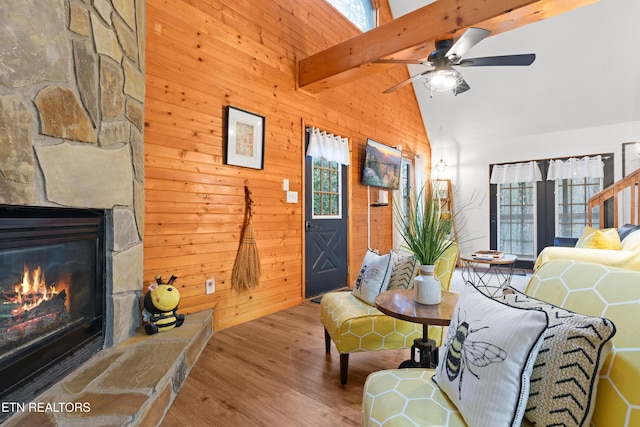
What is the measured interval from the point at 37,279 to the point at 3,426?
1.99ft

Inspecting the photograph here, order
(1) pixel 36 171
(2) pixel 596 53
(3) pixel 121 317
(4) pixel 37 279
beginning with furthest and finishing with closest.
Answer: (2) pixel 596 53, (3) pixel 121 317, (4) pixel 37 279, (1) pixel 36 171

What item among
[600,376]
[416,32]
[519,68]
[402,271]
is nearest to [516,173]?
[519,68]

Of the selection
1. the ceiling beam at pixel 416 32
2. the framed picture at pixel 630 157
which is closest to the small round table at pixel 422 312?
the ceiling beam at pixel 416 32

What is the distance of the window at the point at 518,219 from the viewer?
18.7ft

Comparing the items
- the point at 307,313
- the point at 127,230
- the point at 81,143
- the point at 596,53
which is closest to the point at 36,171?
the point at 81,143

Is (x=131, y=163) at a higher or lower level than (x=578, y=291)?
higher

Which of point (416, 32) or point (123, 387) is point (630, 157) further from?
point (123, 387)

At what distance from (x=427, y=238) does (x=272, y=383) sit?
127cm

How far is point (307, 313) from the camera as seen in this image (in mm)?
3184

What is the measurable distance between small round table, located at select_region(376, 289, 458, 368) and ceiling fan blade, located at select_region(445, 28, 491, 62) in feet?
5.91

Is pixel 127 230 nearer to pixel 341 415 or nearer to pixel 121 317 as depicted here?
pixel 121 317

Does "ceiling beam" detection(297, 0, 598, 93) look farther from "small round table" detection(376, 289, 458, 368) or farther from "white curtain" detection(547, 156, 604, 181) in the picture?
"white curtain" detection(547, 156, 604, 181)

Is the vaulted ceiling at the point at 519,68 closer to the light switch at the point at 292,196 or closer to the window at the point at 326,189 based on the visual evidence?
the window at the point at 326,189

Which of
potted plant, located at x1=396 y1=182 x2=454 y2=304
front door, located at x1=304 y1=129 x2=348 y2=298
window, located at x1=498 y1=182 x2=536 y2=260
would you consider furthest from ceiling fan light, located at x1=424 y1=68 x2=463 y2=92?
window, located at x1=498 y1=182 x2=536 y2=260
